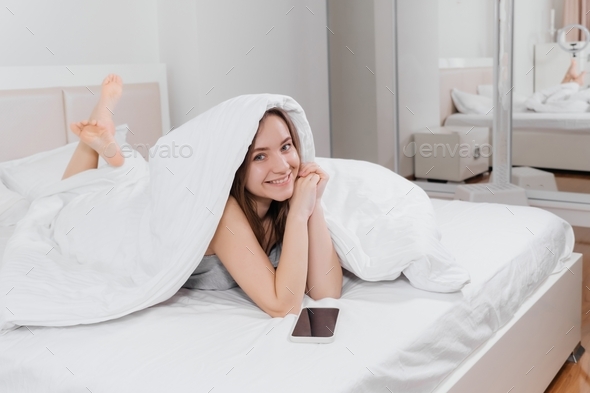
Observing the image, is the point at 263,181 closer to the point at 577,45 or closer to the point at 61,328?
the point at 61,328

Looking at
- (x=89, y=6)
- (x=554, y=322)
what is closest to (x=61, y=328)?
(x=554, y=322)

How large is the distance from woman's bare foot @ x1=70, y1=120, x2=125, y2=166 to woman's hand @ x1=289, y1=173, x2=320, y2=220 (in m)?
1.13

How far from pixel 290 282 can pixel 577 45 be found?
2.94 m

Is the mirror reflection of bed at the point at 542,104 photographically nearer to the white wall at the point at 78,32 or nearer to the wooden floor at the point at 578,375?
the wooden floor at the point at 578,375

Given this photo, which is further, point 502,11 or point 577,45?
point 502,11

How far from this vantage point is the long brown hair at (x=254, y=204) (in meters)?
1.46

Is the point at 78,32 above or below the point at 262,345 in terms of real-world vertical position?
above

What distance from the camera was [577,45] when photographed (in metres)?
3.53

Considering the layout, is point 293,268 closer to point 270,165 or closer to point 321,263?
point 321,263

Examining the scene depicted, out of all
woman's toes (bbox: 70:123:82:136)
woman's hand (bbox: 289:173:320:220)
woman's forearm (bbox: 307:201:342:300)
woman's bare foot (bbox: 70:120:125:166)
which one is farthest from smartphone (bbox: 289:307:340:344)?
woman's toes (bbox: 70:123:82:136)

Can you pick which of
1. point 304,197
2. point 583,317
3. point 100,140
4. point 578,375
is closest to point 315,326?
point 304,197

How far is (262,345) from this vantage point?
3.88 ft

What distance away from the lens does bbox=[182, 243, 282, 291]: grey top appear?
152 cm

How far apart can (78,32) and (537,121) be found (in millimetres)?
2769
